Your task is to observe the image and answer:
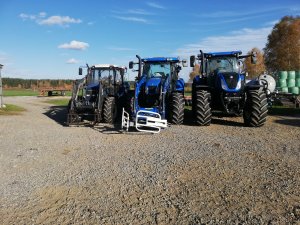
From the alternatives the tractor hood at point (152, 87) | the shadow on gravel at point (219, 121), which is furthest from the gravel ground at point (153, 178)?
the tractor hood at point (152, 87)

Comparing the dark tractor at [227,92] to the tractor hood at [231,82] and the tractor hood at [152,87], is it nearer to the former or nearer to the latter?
the tractor hood at [231,82]

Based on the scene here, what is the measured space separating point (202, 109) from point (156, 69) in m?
3.37

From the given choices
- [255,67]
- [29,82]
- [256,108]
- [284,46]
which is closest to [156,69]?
[256,108]

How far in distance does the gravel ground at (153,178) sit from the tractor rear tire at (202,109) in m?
1.14

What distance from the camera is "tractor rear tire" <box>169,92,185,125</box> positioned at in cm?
1253

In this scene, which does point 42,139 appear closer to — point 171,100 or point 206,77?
point 171,100

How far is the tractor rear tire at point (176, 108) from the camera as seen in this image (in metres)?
12.5

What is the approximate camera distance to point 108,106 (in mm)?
13570

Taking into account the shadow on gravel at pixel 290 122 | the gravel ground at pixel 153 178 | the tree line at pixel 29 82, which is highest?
the tree line at pixel 29 82

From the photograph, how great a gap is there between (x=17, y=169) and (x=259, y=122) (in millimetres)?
7995

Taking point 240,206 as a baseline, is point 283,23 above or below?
above

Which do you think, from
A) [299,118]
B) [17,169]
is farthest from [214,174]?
[299,118]

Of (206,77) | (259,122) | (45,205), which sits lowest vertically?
(45,205)

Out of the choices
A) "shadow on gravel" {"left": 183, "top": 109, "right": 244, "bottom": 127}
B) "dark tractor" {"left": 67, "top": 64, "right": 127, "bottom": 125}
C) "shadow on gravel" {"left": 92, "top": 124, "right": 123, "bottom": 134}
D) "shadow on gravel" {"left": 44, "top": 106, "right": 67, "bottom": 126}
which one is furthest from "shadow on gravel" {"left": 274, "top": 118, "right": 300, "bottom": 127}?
"shadow on gravel" {"left": 44, "top": 106, "right": 67, "bottom": 126}
